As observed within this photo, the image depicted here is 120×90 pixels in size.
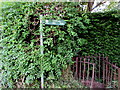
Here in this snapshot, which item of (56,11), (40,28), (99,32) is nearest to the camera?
(40,28)

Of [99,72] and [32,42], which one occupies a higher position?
[32,42]

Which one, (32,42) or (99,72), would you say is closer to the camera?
(32,42)

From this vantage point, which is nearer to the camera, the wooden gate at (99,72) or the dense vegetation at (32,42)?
the dense vegetation at (32,42)

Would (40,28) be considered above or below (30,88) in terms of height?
above

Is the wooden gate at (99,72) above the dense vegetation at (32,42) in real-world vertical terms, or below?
below

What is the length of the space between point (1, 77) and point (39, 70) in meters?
1.07

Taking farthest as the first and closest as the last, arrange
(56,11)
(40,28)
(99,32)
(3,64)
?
1. (99,32)
2. (3,64)
3. (56,11)
4. (40,28)

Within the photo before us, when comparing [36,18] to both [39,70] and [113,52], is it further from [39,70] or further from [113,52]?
[113,52]

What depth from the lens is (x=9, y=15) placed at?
2.04m

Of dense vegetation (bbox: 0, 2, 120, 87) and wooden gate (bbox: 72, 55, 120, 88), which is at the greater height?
dense vegetation (bbox: 0, 2, 120, 87)

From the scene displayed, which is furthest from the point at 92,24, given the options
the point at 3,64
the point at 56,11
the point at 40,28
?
the point at 3,64

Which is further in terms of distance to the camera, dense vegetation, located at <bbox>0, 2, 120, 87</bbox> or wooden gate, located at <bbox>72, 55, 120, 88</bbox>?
wooden gate, located at <bbox>72, 55, 120, 88</bbox>

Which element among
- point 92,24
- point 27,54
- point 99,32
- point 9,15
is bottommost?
point 27,54

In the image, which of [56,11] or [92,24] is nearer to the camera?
[56,11]
